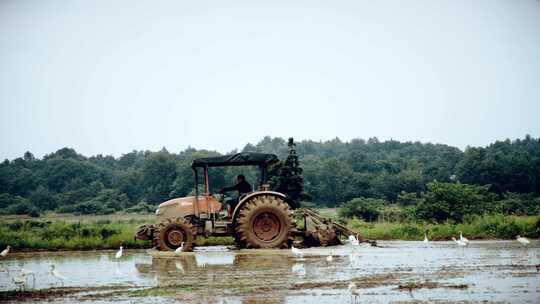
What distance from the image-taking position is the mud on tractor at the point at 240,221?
21156 millimetres

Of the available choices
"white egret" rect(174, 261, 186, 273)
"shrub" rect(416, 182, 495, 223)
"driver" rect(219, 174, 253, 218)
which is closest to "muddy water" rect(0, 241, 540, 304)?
"white egret" rect(174, 261, 186, 273)

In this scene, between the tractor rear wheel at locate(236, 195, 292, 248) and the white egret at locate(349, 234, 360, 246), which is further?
the white egret at locate(349, 234, 360, 246)

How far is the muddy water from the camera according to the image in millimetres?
12734

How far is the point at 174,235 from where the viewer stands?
21.2m

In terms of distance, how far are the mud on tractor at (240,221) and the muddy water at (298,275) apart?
62 cm

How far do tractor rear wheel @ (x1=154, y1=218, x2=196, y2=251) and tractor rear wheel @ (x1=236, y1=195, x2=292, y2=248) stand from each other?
1.46m

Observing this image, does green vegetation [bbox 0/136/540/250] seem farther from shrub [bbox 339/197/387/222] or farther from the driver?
the driver

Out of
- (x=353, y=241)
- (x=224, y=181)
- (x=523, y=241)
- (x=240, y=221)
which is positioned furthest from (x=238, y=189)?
(x=224, y=181)

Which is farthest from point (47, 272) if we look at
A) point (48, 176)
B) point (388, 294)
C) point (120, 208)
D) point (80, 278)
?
point (48, 176)

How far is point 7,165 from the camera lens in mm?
106938

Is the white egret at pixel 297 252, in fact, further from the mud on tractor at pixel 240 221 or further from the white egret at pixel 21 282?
the white egret at pixel 21 282

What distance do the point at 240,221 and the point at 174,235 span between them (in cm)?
203

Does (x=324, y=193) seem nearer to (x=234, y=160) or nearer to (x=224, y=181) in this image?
(x=224, y=181)

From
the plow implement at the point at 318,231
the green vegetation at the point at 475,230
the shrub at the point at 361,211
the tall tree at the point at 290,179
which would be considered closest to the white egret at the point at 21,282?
the plow implement at the point at 318,231
